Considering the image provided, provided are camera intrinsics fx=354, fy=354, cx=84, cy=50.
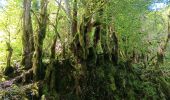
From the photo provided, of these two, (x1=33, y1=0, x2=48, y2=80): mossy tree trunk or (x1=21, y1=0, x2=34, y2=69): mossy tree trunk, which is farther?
(x1=21, y1=0, x2=34, y2=69): mossy tree trunk

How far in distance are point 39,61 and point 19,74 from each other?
3.45 feet

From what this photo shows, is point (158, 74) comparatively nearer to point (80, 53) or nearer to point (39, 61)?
point (80, 53)

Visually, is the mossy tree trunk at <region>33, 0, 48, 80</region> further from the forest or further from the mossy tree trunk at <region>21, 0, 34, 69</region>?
the mossy tree trunk at <region>21, 0, 34, 69</region>

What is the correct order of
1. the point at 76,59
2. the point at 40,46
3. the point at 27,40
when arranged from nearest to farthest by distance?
the point at 40,46 → the point at 76,59 → the point at 27,40

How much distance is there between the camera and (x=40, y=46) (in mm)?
11711

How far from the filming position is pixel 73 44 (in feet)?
39.4

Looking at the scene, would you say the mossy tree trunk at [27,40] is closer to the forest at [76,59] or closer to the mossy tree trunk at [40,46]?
Answer: the forest at [76,59]

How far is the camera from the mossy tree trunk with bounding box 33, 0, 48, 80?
11581 mm

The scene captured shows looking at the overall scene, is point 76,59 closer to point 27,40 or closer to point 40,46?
point 40,46

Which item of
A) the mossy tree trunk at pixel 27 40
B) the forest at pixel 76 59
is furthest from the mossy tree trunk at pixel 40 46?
the mossy tree trunk at pixel 27 40

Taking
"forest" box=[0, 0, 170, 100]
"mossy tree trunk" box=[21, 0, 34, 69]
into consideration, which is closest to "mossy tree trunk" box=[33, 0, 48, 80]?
"forest" box=[0, 0, 170, 100]

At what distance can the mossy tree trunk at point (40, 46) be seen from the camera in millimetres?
11581

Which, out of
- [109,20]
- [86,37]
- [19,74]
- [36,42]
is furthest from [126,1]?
[19,74]

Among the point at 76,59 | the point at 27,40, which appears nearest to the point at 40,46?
the point at 27,40
